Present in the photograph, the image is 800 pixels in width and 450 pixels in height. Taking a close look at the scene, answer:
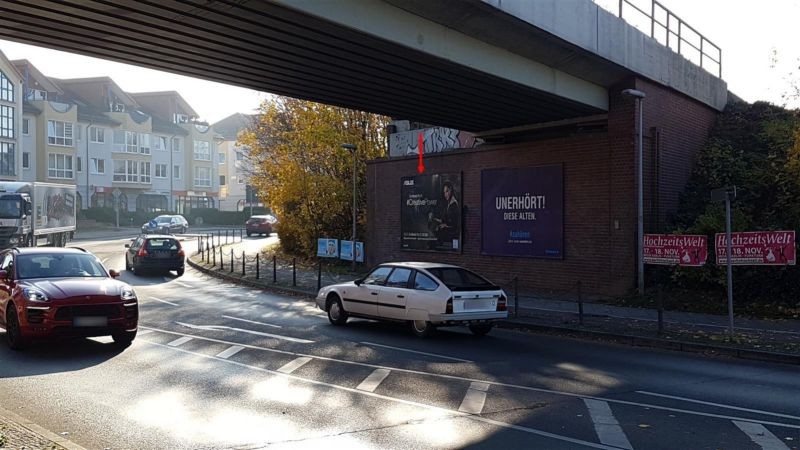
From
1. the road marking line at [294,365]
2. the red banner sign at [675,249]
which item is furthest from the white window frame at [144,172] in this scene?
the road marking line at [294,365]

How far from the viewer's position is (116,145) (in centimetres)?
7350

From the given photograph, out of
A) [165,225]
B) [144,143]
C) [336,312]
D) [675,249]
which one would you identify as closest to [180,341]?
[336,312]

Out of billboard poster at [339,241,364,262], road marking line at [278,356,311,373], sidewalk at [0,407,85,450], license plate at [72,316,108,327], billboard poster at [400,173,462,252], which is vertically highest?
billboard poster at [400,173,462,252]

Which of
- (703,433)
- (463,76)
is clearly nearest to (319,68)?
(463,76)

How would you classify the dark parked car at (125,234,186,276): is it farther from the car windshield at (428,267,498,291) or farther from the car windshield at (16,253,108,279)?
the car windshield at (428,267,498,291)

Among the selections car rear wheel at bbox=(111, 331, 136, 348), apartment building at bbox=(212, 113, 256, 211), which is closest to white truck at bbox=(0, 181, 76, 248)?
car rear wheel at bbox=(111, 331, 136, 348)

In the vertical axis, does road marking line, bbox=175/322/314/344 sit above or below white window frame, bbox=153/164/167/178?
below

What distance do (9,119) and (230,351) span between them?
60002mm

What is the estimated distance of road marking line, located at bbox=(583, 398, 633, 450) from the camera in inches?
247

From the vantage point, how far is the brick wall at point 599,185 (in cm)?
1859

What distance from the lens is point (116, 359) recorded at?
10.4 m

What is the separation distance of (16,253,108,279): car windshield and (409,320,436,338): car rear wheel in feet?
17.8

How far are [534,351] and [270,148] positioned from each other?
24350mm

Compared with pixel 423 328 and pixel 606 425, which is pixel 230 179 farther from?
pixel 606 425
